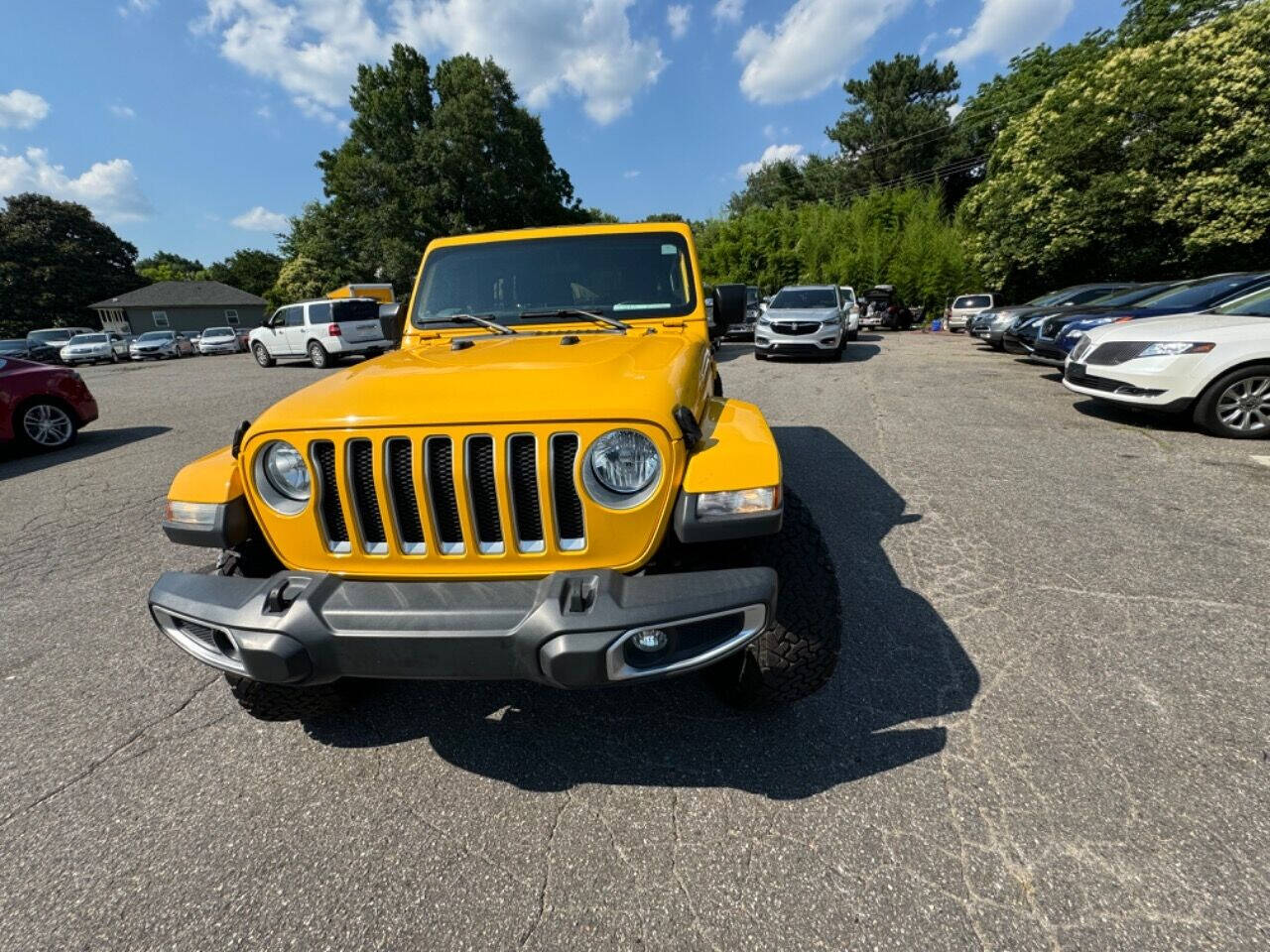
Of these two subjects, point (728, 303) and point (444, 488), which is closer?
point (444, 488)

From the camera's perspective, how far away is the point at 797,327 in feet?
38.5

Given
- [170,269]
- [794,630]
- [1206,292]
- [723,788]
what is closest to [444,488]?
[794,630]

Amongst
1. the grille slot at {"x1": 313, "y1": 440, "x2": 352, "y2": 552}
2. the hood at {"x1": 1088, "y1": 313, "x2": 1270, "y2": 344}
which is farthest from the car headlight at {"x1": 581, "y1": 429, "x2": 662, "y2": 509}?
the hood at {"x1": 1088, "y1": 313, "x2": 1270, "y2": 344}

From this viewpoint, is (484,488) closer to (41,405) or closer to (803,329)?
(41,405)

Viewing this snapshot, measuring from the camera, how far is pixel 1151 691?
2.13 m

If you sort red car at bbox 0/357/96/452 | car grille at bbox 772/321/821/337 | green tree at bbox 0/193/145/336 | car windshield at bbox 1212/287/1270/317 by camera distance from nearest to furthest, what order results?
car windshield at bbox 1212/287/1270/317 < red car at bbox 0/357/96/452 < car grille at bbox 772/321/821/337 < green tree at bbox 0/193/145/336

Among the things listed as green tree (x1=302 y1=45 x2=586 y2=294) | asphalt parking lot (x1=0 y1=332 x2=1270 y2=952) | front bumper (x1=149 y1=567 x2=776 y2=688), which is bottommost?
asphalt parking lot (x1=0 y1=332 x2=1270 y2=952)

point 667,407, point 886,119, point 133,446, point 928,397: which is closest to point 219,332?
point 133,446

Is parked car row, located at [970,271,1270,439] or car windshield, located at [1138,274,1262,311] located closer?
parked car row, located at [970,271,1270,439]

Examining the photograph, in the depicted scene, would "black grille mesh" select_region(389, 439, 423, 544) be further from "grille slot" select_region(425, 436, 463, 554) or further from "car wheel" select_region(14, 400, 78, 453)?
"car wheel" select_region(14, 400, 78, 453)

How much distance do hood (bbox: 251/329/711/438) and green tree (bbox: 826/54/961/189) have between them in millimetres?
42680

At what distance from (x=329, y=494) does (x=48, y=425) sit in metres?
8.15

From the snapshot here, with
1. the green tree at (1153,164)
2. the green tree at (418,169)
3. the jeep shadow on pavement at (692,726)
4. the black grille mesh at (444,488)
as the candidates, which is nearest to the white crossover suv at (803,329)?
the jeep shadow on pavement at (692,726)

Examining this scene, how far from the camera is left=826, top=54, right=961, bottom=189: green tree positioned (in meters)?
36.5
